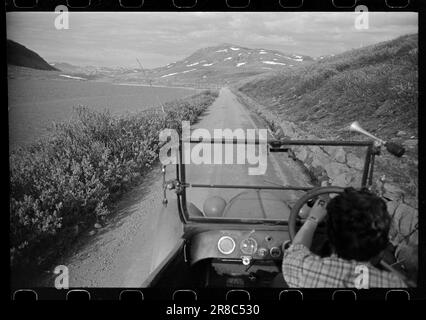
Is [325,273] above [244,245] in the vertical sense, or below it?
above

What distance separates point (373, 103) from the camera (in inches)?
387

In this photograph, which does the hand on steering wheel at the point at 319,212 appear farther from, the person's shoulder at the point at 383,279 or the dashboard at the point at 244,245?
the dashboard at the point at 244,245

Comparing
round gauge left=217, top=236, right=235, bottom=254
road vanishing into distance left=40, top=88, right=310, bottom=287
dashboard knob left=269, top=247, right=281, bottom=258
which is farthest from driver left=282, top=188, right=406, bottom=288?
road vanishing into distance left=40, top=88, right=310, bottom=287

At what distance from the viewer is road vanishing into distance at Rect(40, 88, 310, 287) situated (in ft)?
9.58

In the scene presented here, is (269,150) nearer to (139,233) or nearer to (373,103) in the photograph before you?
(139,233)

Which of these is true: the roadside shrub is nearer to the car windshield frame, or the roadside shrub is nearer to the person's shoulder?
the car windshield frame

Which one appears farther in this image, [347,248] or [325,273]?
[325,273]

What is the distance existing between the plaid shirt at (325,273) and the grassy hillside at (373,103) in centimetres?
281

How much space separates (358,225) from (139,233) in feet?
11.5

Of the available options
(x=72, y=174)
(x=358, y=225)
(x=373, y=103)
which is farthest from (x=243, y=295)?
(x=373, y=103)

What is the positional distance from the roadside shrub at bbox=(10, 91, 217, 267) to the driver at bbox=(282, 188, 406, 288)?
224 cm

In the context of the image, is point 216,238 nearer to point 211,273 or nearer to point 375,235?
point 211,273

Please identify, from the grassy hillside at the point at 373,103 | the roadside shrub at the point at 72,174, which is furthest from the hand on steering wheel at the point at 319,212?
the grassy hillside at the point at 373,103

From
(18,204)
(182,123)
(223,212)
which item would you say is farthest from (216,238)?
(182,123)
